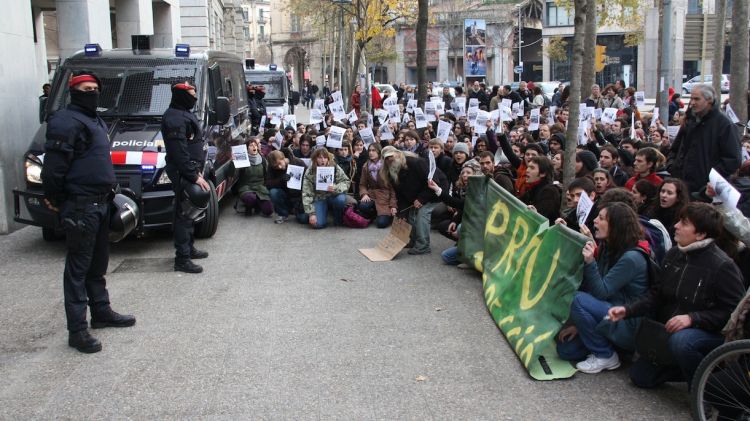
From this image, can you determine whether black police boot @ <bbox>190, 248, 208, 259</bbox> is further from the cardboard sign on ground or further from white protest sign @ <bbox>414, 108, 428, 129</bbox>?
white protest sign @ <bbox>414, 108, 428, 129</bbox>

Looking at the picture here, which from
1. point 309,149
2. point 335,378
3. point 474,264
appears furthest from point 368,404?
point 309,149

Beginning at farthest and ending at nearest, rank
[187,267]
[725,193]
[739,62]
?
1. [739,62]
2. [187,267]
3. [725,193]

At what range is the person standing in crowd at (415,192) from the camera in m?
10.3

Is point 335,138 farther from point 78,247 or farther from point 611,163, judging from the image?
point 78,247

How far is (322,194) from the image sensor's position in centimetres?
1212

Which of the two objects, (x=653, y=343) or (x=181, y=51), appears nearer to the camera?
(x=653, y=343)

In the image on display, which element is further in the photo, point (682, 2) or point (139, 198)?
point (682, 2)

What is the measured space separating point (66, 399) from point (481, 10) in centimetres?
6638

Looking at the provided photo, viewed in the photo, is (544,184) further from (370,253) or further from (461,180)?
(370,253)

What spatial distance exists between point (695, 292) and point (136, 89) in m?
8.15

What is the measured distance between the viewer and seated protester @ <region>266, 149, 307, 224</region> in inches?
499

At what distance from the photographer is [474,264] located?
9.06 metres

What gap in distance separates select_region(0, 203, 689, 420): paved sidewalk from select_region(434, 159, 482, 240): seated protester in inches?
33.2

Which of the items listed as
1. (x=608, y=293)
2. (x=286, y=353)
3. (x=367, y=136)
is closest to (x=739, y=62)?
(x=367, y=136)
